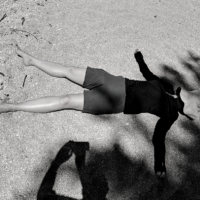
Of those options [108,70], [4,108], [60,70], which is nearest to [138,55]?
[108,70]

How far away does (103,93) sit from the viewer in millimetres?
3080

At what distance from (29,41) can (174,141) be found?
2.87 meters

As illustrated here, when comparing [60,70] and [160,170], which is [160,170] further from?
[60,70]

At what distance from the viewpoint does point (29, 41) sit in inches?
152

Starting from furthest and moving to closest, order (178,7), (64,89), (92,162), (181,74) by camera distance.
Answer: (178,7) < (181,74) < (64,89) < (92,162)

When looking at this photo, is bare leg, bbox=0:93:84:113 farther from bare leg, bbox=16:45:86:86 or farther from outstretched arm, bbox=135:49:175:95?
outstretched arm, bbox=135:49:175:95

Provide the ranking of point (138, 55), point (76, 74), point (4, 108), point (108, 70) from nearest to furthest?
point (4, 108) → point (76, 74) → point (108, 70) → point (138, 55)

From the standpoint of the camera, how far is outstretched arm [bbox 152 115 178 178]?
310cm

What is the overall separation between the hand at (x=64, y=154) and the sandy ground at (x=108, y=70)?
7 centimetres

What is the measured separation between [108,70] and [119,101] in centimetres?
96

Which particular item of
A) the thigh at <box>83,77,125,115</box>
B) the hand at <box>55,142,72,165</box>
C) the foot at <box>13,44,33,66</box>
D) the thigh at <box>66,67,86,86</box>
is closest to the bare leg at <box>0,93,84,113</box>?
the thigh at <box>83,77,125,115</box>

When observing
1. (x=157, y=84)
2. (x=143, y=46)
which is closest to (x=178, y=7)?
(x=143, y=46)

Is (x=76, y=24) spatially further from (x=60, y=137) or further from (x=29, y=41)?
(x=60, y=137)

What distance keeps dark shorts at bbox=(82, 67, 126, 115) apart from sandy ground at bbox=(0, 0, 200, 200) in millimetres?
383
